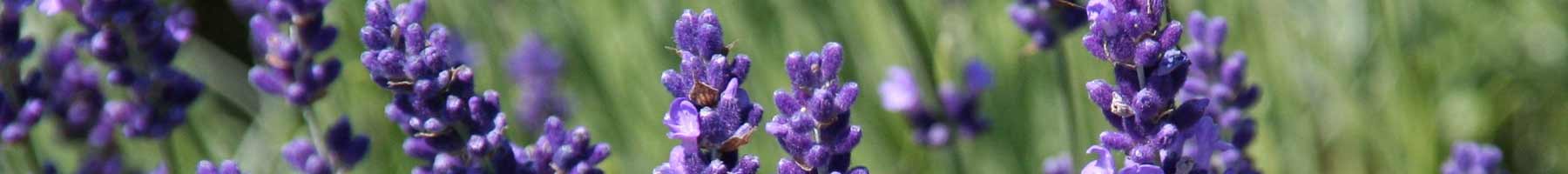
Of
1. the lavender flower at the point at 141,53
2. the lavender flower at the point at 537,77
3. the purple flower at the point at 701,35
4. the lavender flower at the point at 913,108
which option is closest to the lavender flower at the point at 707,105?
the purple flower at the point at 701,35

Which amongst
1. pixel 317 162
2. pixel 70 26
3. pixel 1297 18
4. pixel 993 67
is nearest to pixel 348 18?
pixel 70 26

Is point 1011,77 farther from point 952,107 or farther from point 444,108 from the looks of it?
point 444,108

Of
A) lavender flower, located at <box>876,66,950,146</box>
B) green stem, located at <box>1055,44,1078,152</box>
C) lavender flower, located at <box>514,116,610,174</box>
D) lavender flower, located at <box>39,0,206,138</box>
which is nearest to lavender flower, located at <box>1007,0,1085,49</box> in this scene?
green stem, located at <box>1055,44,1078,152</box>

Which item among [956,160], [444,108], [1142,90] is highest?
[956,160]

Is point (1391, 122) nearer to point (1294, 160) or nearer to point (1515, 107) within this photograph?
point (1294, 160)

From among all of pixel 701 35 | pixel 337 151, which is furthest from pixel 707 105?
pixel 337 151

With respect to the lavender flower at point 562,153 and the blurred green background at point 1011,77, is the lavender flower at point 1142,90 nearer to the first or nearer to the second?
the lavender flower at point 562,153
